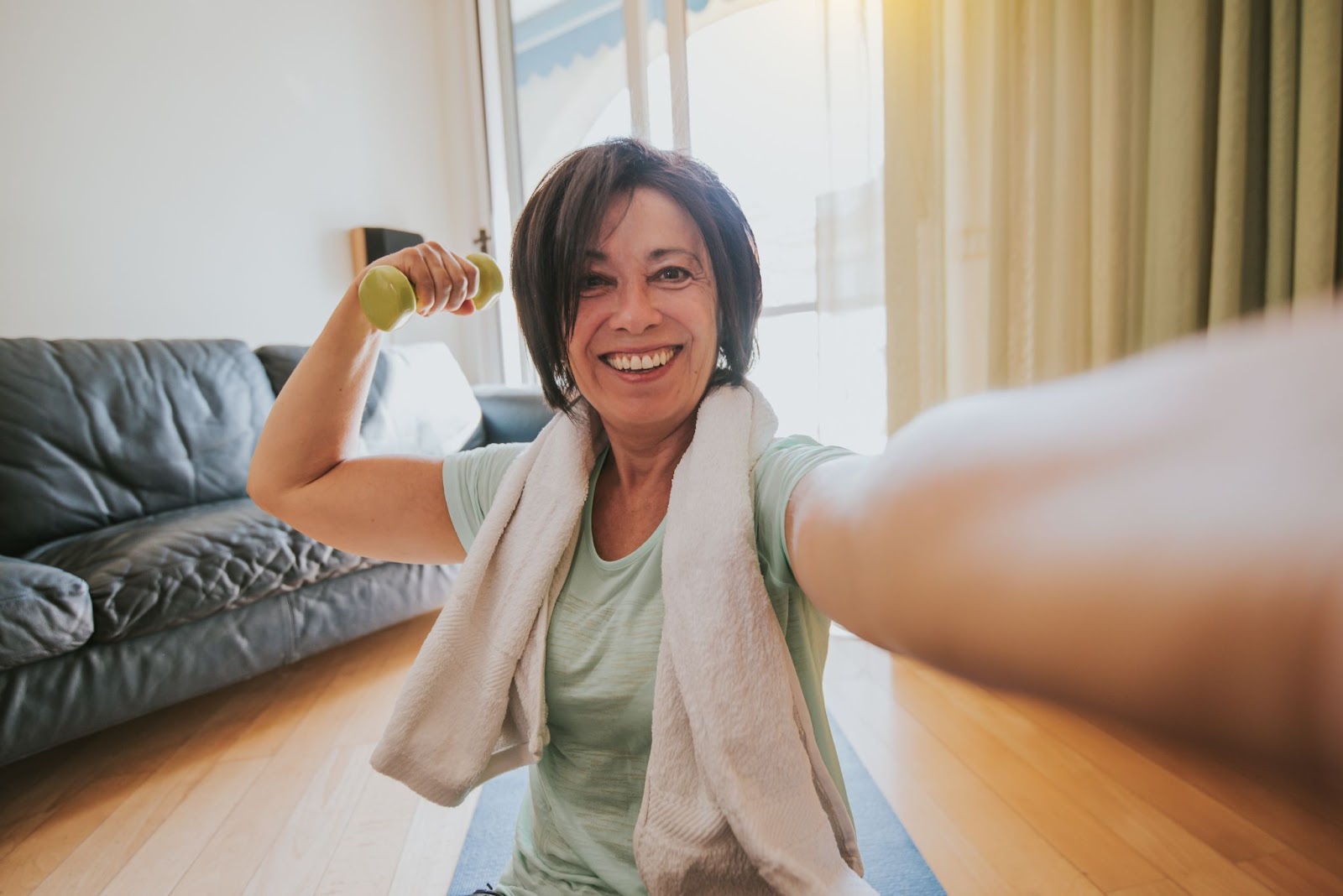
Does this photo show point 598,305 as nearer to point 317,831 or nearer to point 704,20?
point 317,831

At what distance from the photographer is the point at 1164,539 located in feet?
0.64

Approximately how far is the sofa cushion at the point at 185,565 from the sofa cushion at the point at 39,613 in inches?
1.7

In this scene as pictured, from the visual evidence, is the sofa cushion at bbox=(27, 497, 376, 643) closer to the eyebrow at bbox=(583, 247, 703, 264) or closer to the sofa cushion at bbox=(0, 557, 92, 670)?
the sofa cushion at bbox=(0, 557, 92, 670)

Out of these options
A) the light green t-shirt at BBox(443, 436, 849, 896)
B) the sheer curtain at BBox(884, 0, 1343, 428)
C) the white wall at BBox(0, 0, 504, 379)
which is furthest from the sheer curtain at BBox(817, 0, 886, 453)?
the white wall at BBox(0, 0, 504, 379)

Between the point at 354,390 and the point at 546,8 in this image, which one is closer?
the point at 354,390

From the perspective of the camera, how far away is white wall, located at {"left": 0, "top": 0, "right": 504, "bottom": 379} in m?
2.30

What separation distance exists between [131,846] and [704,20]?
319 centimetres

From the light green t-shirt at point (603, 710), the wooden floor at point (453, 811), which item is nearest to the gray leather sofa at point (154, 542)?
the wooden floor at point (453, 811)

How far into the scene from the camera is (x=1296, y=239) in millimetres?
1345

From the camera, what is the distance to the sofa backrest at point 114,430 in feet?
6.04

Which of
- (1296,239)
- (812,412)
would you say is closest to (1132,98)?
(1296,239)

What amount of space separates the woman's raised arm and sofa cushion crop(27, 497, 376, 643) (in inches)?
37.4

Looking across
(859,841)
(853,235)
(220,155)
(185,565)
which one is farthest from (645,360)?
Result: (220,155)

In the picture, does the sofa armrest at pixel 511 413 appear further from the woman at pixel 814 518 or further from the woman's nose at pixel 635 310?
the woman's nose at pixel 635 310
